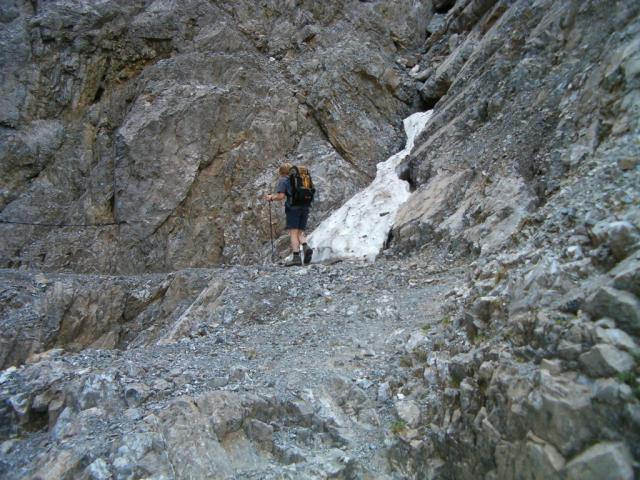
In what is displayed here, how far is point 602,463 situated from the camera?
3.08m

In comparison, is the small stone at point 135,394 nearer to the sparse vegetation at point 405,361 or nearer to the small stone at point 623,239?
the sparse vegetation at point 405,361

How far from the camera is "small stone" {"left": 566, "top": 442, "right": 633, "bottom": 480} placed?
2988 mm

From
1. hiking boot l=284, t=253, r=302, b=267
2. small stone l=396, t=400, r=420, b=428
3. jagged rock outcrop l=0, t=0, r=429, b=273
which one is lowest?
small stone l=396, t=400, r=420, b=428

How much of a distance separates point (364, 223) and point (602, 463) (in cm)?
884

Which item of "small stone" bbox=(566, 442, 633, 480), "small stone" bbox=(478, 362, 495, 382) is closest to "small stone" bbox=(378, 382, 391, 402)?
"small stone" bbox=(478, 362, 495, 382)

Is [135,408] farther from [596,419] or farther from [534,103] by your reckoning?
[534,103]

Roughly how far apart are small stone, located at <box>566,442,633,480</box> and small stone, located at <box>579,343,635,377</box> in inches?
18.4

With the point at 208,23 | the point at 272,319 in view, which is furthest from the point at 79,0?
the point at 272,319

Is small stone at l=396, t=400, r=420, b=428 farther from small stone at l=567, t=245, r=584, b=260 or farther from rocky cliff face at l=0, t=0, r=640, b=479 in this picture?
small stone at l=567, t=245, r=584, b=260

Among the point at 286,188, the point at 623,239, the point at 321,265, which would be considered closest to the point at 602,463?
the point at 623,239

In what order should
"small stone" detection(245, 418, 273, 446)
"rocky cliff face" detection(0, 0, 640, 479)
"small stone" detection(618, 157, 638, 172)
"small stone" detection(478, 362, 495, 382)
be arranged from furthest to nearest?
"small stone" detection(245, 418, 273, 446) → "small stone" detection(618, 157, 638, 172) → "small stone" detection(478, 362, 495, 382) → "rocky cliff face" detection(0, 0, 640, 479)

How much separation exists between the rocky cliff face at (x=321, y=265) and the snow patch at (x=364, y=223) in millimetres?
483

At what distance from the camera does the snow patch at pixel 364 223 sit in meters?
10.9

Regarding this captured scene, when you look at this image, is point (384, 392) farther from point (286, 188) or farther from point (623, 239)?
point (286, 188)
